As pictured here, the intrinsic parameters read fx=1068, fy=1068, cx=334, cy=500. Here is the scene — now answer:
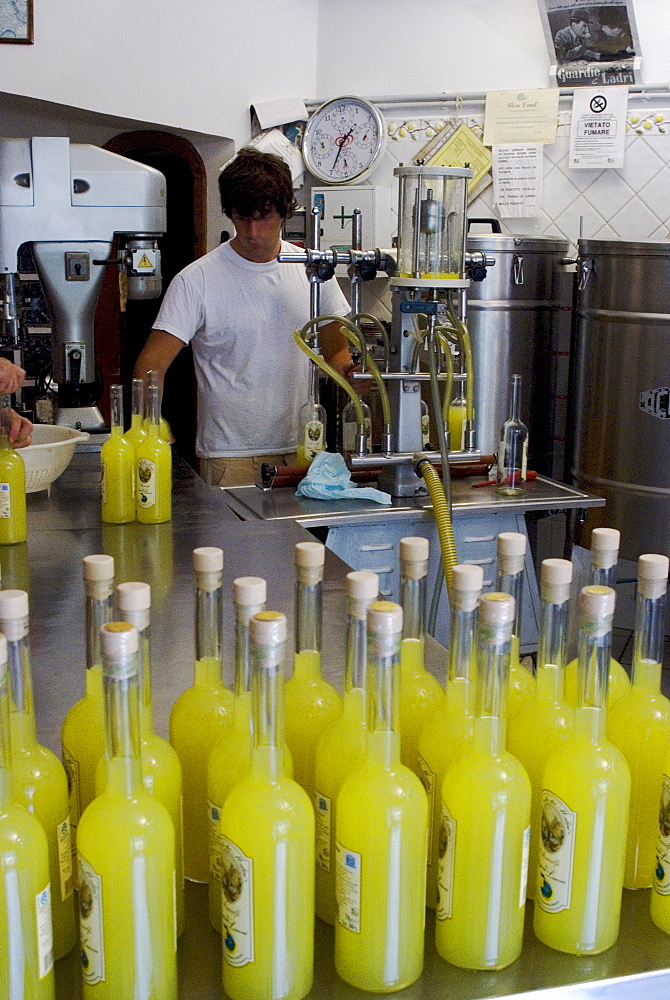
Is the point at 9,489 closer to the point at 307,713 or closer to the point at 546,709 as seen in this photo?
the point at 307,713

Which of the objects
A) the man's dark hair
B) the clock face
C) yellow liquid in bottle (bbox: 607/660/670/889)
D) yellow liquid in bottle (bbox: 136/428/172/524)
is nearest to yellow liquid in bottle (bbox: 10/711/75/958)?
yellow liquid in bottle (bbox: 607/660/670/889)

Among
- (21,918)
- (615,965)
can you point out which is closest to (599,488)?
(615,965)

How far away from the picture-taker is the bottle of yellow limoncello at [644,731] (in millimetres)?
1056

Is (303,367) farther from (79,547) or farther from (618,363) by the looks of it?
(79,547)

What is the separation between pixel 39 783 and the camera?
3.11 feet

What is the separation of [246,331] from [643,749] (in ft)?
9.27

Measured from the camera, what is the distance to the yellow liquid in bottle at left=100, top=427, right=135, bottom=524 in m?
2.50

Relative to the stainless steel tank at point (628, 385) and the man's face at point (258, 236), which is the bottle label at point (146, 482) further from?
the stainless steel tank at point (628, 385)

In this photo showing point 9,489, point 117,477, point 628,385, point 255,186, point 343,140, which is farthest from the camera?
point 343,140

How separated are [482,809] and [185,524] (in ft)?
5.71

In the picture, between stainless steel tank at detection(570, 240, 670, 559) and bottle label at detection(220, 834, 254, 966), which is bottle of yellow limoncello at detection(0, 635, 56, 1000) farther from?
stainless steel tank at detection(570, 240, 670, 559)

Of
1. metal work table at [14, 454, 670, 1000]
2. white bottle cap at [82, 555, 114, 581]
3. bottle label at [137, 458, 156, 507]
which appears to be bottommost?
metal work table at [14, 454, 670, 1000]

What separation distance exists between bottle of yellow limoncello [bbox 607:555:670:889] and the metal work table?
0.18 ft

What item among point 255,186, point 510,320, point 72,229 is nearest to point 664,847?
point 72,229
